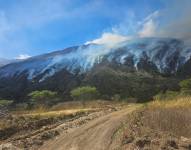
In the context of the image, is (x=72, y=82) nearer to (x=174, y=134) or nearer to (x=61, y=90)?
(x=61, y=90)

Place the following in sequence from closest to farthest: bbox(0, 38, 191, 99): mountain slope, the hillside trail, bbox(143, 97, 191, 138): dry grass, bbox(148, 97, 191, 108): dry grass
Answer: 1. the hillside trail
2. bbox(143, 97, 191, 138): dry grass
3. bbox(148, 97, 191, 108): dry grass
4. bbox(0, 38, 191, 99): mountain slope

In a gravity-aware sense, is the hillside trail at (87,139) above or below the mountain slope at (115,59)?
below

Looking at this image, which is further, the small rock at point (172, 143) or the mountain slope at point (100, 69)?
the mountain slope at point (100, 69)

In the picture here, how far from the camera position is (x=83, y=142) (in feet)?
65.7

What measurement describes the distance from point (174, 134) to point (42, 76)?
15360 centimetres

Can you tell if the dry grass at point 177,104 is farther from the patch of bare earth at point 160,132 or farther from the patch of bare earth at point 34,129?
the patch of bare earth at point 34,129

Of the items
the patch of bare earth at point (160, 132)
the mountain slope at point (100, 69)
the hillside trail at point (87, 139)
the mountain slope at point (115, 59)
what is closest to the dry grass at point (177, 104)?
the patch of bare earth at point (160, 132)

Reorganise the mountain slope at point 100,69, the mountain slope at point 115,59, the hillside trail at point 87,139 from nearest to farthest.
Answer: the hillside trail at point 87,139 < the mountain slope at point 100,69 < the mountain slope at point 115,59

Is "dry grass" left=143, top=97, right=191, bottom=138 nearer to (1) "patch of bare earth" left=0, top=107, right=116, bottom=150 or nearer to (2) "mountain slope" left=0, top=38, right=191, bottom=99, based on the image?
(1) "patch of bare earth" left=0, top=107, right=116, bottom=150

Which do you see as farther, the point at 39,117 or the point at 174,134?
the point at 39,117

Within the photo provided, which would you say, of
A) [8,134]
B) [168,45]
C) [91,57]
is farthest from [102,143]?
[168,45]

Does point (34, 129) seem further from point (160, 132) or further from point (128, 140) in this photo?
point (128, 140)

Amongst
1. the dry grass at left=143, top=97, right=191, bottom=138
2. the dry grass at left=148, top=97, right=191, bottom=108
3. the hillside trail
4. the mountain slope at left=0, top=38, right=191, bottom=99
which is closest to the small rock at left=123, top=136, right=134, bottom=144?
A: the hillside trail

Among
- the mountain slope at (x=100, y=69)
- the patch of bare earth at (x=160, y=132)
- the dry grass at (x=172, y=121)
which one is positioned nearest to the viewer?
the patch of bare earth at (x=160, y=132)
